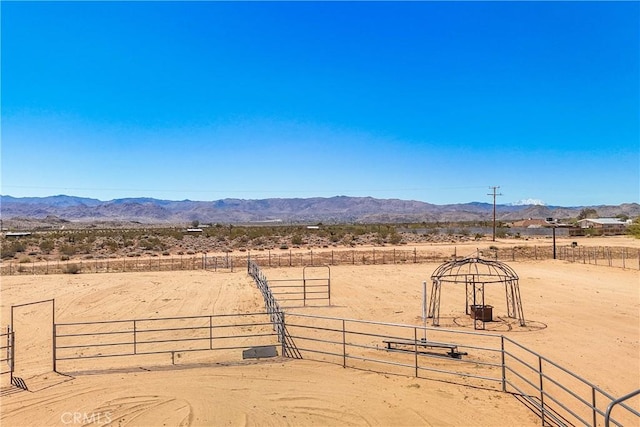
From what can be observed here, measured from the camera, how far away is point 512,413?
9664mm

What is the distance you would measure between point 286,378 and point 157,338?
6.53m

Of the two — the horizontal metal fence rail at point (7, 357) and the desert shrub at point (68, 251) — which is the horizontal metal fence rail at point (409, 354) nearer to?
the horizontal metal fence rail at point (7, 357)

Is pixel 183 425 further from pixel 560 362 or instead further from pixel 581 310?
pixel 581 310

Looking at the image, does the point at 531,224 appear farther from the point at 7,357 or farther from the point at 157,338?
the point at 7,357

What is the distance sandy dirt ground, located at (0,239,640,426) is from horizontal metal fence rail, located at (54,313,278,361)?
2.26 ft

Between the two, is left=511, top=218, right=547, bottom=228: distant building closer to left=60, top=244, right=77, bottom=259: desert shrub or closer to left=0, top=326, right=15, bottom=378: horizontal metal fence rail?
left=60, top=244, right=77, bottom=259: desert shrub

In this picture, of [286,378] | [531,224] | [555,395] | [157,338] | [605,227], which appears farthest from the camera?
[531,224]

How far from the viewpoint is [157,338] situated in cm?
1603

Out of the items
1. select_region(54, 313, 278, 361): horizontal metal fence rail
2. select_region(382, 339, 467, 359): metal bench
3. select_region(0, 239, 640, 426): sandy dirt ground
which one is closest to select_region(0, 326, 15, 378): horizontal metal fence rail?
select_region(0, 239, 640, 426): sandy dirt ground

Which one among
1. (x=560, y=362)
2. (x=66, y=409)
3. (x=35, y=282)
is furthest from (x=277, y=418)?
(x=35, y=282)

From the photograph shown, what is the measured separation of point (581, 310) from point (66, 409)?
20668mm

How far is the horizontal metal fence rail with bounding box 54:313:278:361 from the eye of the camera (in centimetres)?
1394

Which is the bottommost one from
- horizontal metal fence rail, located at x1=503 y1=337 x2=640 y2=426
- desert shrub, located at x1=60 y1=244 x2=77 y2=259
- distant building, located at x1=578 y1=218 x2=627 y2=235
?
horizontal metal fence rail, located at x1=503 y1=337 x2=640 y2=426

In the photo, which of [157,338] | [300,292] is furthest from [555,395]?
[300,292]
